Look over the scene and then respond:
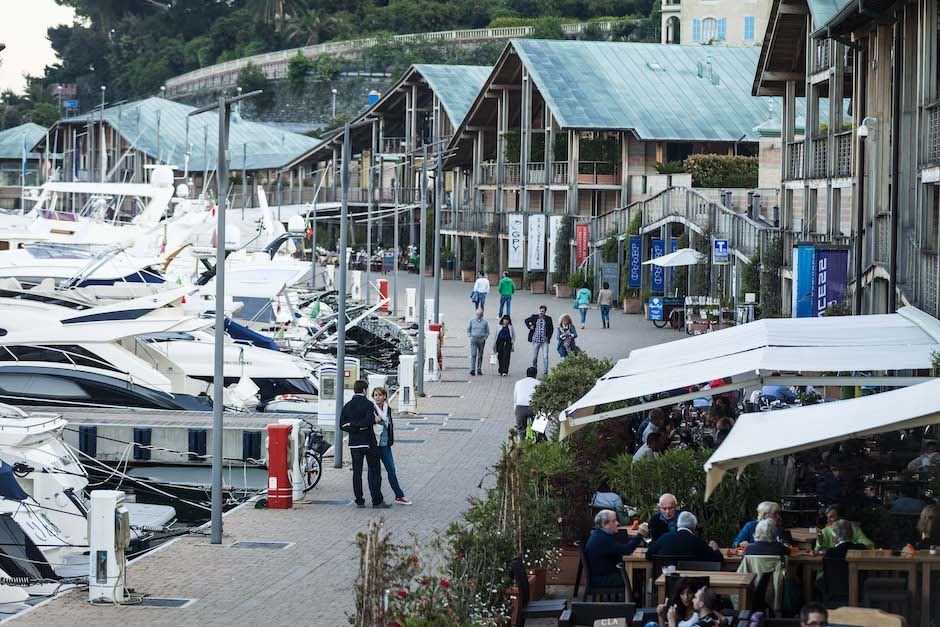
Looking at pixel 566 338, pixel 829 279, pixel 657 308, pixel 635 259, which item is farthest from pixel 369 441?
pixel 635 259

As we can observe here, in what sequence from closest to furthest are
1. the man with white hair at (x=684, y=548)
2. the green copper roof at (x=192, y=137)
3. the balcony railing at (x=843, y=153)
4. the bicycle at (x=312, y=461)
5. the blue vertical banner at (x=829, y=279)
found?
the man with white hair at (x=684, y=548) < the bicycle at (x=312, y=461) < the blue vertical banner at (x=829, y=279) < the balcony railing at (x=843, y=153) < the green copper roof at (x=192, y=137)

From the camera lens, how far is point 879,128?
86.8 ft

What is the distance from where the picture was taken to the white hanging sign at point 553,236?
58500 mm

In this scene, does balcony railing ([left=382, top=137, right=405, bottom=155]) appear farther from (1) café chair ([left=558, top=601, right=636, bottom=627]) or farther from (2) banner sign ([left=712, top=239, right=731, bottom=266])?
(1) café chair ([left=558, top=601, right=636, bottom=627])

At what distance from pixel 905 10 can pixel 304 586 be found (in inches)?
578

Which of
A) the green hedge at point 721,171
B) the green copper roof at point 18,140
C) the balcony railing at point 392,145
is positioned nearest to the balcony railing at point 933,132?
the green hedge at point 721,171

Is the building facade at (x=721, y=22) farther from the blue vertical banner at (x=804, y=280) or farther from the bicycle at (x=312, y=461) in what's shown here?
the bicycle at (x=312, y=461)

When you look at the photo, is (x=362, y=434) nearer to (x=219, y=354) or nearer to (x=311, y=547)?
(x=219, y=354)

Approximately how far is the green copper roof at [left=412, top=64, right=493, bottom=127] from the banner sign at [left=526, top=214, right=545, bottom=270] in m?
14.1

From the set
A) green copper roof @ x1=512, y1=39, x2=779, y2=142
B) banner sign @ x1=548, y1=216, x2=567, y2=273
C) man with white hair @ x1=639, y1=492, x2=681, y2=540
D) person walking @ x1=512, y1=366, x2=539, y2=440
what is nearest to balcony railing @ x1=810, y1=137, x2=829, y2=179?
person walking @ x1=512, y1=366, x2=539, y2=440

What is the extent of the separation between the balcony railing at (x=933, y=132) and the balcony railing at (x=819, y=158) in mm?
11175

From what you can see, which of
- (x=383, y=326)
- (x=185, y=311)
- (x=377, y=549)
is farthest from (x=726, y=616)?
(x=383, y=326)

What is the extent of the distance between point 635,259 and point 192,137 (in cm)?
6381

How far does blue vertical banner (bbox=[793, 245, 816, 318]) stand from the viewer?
27188 mm
